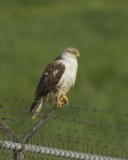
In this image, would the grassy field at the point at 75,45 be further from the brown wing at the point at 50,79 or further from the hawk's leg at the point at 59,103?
the hawk's leg at the point at 59,103

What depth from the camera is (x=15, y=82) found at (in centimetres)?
2300

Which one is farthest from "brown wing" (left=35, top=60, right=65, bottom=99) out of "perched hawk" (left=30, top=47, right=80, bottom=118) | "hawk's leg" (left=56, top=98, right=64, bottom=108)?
"hawk's leg" (left=56, top=98, right=64, bottom=108)

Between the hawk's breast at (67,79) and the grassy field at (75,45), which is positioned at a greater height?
the grassy field at (75,45)

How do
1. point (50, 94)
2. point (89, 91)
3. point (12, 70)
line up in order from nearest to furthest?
point (50, 94) < point (89, 91) < point (12, 70)

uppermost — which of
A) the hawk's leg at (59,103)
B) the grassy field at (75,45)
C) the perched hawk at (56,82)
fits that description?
the grassy field at (75,45)

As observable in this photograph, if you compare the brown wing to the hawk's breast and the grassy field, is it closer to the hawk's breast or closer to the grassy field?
the hawk's breast

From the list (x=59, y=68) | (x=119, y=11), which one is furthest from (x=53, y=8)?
(x=59, y=68)

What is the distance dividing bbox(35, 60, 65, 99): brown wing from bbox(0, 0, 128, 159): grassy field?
644 cm

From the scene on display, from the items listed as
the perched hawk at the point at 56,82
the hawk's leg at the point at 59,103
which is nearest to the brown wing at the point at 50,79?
the perched hawk at the point at 56,82

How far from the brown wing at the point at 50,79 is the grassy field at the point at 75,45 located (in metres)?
6.44

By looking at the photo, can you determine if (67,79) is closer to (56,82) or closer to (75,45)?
(56,82)

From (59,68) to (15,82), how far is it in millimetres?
11006

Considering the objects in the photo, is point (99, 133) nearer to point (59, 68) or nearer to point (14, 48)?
point (59, 68)

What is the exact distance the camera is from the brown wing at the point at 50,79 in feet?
39.0
